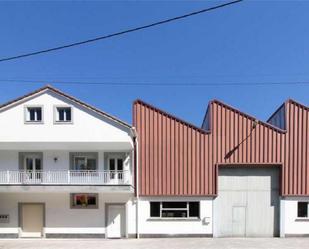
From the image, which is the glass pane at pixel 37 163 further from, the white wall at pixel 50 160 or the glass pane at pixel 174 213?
the glass pane at pixel 174 213

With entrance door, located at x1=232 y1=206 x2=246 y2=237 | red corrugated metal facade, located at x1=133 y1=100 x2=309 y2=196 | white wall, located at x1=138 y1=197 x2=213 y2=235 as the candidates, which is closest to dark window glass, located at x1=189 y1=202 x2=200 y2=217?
white wall, located at x1=138 y1=197 x2=213 y2=235

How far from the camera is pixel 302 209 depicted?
778 inches

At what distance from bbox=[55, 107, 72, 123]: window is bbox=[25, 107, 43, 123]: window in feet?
3.28

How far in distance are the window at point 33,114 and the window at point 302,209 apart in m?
16.4

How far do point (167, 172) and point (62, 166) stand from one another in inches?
251

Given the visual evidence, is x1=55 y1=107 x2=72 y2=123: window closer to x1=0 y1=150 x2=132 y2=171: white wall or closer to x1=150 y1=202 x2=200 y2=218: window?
x1=0 y1=150 x2=132 y2=171: white wall

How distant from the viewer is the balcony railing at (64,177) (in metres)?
19.0

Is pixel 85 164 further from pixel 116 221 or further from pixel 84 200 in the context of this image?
pixel 116 221

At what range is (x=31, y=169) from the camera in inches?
783

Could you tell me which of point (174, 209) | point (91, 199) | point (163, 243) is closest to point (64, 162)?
point (91, 199)

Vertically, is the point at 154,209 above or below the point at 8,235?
above

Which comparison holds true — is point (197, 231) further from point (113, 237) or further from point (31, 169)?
point (31, 169)

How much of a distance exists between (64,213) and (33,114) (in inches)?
247

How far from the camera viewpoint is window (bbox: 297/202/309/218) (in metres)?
19.7
